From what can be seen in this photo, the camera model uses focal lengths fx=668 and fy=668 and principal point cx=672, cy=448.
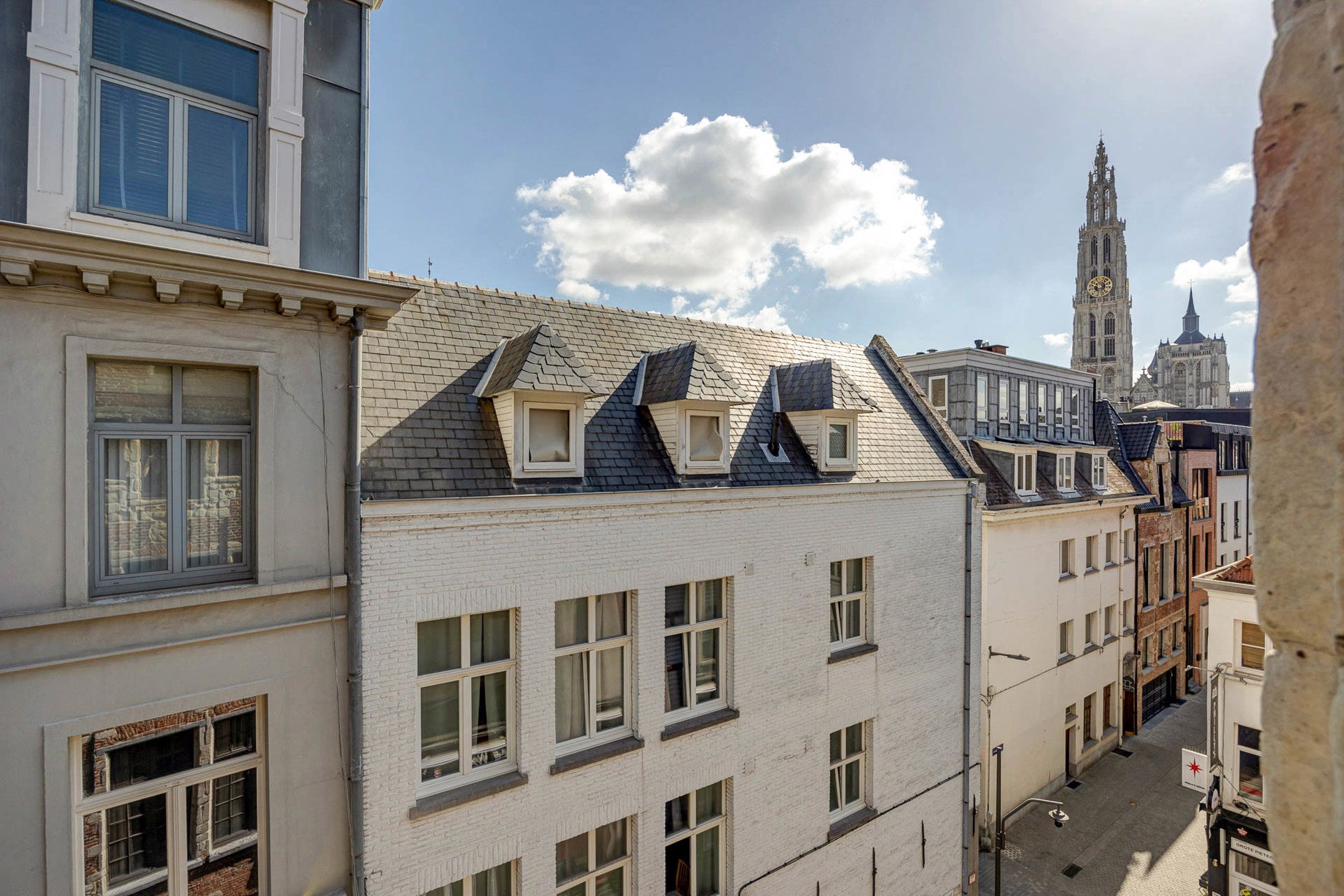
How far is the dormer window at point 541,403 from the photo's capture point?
8.98m

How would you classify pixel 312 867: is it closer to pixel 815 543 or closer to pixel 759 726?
pixel 759 726

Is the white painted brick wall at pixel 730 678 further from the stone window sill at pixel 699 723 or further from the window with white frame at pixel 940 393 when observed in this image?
the window with white frame at pixel 940 393

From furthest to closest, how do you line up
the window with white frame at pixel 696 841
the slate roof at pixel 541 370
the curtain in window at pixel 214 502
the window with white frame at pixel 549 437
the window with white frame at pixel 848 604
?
the window with white frame at pixel 848 604, the window with white frame at pixel 696 841, the window with white frame at pixel 549 437, the slate roof at pixel 541 370, the curtain in window at pixel 214 502

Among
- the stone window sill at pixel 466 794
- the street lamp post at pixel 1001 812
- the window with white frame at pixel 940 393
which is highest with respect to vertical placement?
the window with white frame at pixel 940 393

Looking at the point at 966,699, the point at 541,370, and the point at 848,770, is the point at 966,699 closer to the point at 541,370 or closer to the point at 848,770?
the point at 848,770

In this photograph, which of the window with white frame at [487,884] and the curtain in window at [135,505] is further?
the window with white frame at [487,884]

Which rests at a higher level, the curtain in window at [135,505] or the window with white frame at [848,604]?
the curtain in window at [135,505]

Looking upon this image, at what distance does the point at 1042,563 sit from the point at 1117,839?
754cm

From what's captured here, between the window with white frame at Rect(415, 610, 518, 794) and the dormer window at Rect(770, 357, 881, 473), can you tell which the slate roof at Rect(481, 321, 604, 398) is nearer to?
the window with white frame at Rect(415, 610, 518, 794)

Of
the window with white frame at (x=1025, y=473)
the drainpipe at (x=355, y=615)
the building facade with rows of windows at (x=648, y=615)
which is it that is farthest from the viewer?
the window with white frame at (x=1025, y=473)

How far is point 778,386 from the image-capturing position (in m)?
13.4

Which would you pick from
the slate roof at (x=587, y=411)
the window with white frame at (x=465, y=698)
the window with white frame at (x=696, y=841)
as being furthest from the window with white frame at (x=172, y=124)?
the window with white frame at (x=696, y=841)

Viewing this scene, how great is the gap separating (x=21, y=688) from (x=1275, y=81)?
8.77 metres

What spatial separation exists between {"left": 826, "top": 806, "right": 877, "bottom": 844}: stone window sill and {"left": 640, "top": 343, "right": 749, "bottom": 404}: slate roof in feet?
25.6
